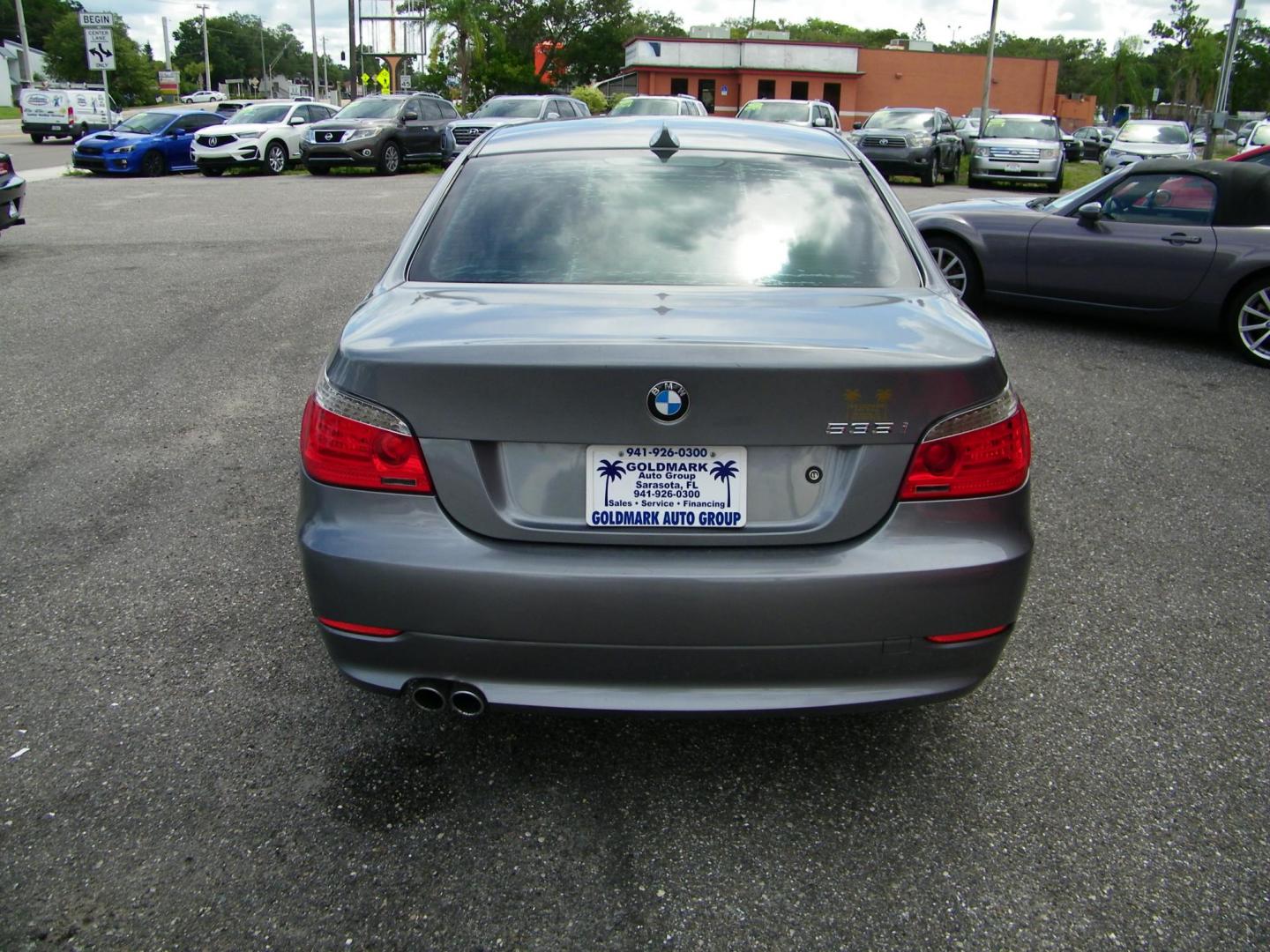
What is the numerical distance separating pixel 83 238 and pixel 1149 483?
39.9 ft

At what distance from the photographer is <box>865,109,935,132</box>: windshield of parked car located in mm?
24547

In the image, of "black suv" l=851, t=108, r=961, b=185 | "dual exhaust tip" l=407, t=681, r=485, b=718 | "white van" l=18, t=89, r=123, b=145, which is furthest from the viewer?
"white van" l=18, t=89, r=123, b=145

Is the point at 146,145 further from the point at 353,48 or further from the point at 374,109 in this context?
the point at 353,48

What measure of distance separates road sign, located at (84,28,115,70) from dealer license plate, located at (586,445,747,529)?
117ft

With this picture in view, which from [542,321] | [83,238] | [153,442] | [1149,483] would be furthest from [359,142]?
[542,321]

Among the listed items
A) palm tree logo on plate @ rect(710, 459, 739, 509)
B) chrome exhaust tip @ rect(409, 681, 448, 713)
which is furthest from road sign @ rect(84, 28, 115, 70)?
palm tree logo on plate @ rect(710, 459, 739, 509)

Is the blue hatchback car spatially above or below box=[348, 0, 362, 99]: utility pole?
below

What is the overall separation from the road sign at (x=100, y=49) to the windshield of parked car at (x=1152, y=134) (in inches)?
1101

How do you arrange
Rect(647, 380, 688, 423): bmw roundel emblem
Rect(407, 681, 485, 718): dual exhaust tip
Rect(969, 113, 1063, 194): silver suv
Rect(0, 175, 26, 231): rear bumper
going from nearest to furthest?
Rect(647, 380, 688, 423): bmw roundel emblem, Rect(407, 681, 485, 718): dual exhaust tip, Rect(0, 175, 26, 231): rear bumper, Rect(969, 113, 1063, 194): silver suv

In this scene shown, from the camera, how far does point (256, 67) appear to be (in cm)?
14438

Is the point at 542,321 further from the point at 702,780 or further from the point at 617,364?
the point at 702,780

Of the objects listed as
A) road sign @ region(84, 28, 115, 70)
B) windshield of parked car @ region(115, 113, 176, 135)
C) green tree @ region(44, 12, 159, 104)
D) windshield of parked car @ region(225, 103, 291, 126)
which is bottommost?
windshield of parked car @ region(115, 113, 176, 135)

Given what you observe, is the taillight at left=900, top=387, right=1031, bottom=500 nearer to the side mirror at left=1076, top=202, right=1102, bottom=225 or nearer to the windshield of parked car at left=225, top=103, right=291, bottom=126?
the side mirror at left=1076, top=202, right=1102, bottom=225

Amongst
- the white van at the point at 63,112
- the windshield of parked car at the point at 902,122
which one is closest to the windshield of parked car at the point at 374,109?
the windshield of parked car at the point at 902,122
